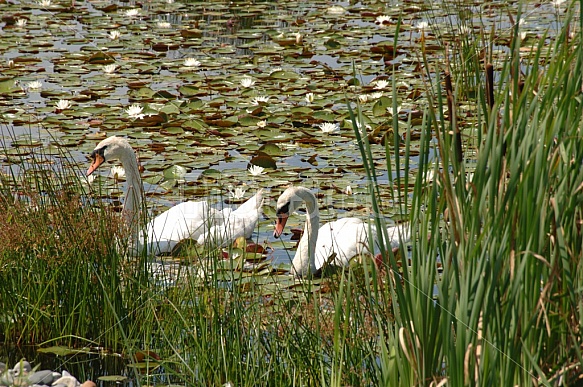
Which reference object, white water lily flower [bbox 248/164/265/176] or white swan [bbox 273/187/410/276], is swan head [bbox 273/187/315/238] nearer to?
white swan [bbox 273/187/410/276]

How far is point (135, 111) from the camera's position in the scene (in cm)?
700

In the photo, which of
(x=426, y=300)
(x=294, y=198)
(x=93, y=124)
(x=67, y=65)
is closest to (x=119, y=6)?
(x=67, y=65)

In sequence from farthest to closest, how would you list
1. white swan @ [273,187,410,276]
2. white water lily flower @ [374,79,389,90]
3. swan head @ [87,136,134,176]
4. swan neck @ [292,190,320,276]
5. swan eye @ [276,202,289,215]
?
white water lily flower @ [374,79,389,90], swan head @ [87,136,134,176], swan eye @ [276,202,289,215], white swan @ [273,187,410,276], swan neck @ [292,190,320,276]

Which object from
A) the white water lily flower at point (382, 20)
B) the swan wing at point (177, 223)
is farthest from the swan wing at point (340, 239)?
the white water lily flower at point (382, 20)

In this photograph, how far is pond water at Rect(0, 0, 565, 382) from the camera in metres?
5.90

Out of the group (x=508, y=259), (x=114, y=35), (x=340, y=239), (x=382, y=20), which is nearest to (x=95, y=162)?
(x=340, y=239)

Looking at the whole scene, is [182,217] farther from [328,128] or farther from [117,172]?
[328,128]

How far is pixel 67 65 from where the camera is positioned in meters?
8.73

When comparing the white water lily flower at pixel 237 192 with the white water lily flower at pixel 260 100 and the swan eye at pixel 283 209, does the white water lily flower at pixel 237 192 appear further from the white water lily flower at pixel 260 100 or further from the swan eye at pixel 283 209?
the white water lily flower at pixel 260 100

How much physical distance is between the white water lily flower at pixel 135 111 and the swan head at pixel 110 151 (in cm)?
128

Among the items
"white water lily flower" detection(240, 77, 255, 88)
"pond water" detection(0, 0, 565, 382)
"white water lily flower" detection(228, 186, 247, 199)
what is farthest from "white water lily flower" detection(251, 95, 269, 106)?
"white water lily flower" detection(228, 186, 247, 199)

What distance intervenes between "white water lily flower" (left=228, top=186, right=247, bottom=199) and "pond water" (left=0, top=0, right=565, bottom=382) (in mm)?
42

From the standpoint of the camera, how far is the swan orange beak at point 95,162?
5.65m

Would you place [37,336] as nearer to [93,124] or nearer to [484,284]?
[484,284]
